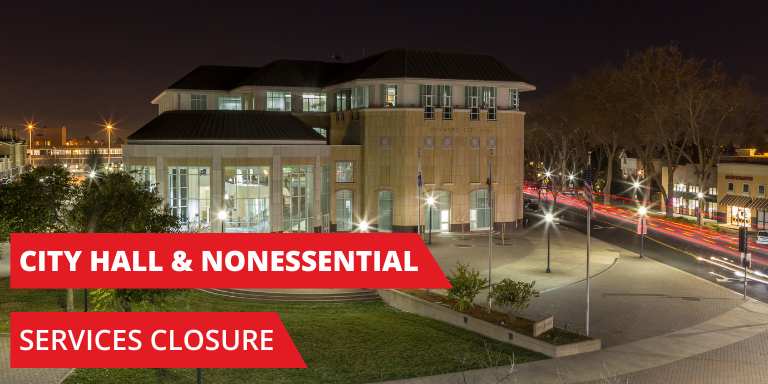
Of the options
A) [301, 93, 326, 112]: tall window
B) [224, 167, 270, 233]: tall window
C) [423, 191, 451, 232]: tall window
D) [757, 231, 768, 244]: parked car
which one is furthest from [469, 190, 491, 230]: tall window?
[757, 231, 768, 244]: parked car

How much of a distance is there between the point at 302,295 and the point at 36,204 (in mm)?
13667

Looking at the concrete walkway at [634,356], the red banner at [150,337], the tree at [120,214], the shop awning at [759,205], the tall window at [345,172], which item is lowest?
the concrete walkway at [634,356]

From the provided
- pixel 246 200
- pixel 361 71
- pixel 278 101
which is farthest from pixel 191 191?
pixel 361 71

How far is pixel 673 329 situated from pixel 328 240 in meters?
18.6

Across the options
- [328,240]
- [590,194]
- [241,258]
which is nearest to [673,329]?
[590,194]

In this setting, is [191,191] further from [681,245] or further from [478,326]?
[681,245]

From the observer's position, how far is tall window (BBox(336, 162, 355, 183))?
54.4 m

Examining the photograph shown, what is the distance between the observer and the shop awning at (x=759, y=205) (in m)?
56.8

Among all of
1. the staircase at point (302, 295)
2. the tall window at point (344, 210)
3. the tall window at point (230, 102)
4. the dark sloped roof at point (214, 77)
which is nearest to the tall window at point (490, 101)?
the tall window at point (344, 210)

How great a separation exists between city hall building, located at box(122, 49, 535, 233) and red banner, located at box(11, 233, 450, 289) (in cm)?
2660

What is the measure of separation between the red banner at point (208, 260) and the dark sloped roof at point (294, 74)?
41.8 m

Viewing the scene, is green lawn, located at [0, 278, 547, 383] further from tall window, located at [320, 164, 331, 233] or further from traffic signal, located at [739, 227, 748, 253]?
tall window, located at [320, 164, 331, 233]

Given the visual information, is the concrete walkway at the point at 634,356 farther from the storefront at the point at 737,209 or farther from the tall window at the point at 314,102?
the tall window at the point at 314,102

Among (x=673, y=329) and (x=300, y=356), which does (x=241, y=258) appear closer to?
(x=300, y=356)
